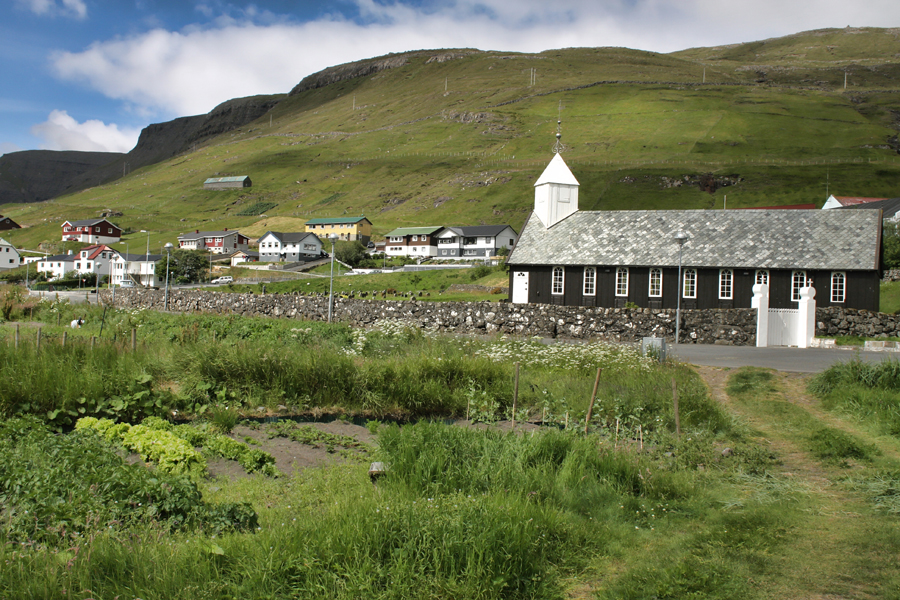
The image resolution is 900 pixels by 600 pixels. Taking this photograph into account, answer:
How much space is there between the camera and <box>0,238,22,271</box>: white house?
391 feet

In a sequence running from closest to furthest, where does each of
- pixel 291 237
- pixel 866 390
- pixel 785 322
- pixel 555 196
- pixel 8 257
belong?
pixel 866 390
pixel 785 322
pixel 555 196
pixel 291 237
pixel 8 257

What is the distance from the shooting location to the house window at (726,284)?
34.4 meters

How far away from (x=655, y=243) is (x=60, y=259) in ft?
370

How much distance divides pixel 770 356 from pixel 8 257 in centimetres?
14150

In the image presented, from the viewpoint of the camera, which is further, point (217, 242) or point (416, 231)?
point (217, 242)

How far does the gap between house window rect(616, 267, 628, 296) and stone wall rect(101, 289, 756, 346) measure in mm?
6885

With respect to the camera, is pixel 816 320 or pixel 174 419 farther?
pixel 816 320

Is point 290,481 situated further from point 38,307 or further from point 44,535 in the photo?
point 38,307

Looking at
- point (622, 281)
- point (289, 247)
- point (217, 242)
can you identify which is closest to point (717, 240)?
point (622, 281)

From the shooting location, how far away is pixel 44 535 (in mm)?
5539

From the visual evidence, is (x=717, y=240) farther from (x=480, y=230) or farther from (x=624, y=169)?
(x=624, y=169)

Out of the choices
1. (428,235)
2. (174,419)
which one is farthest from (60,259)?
(174,419)

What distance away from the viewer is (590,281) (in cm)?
3775

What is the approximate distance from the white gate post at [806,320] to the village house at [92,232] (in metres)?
153
